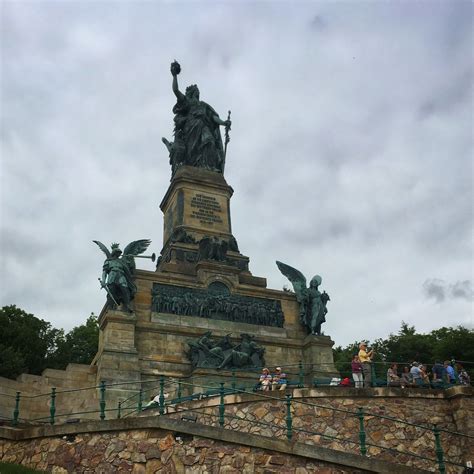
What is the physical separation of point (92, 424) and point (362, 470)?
214 inches

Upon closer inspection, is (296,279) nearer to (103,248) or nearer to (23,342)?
(103,248)

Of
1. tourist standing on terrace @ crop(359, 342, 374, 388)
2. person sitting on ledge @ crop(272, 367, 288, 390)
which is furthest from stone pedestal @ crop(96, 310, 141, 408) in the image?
tourist standing on terrace @ crop(359, 342, 374, 388)

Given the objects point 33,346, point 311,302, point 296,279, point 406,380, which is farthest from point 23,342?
point 406,380

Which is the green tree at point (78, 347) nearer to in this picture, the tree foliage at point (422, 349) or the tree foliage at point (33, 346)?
the tree foliage at point (33, 346)

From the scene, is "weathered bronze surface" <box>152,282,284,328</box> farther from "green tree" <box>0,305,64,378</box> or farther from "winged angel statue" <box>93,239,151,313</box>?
"green tree" <box>0,305,64,378</box>

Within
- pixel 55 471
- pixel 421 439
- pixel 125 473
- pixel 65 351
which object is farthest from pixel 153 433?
pixel 65 351

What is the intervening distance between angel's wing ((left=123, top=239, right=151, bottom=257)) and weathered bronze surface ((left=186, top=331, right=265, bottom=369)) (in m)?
4.48

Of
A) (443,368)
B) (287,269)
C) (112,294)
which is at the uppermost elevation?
(287,269)

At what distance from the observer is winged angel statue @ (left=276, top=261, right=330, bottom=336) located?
2938cm

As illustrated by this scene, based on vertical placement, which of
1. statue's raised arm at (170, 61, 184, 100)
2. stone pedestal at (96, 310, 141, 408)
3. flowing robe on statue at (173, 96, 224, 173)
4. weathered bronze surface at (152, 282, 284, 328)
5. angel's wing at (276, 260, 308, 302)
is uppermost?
statue's raised arm at (170, 61, 184, 100)

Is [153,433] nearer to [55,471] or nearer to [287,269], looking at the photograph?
[55,471]

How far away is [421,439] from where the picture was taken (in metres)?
18.1

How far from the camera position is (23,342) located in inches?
1638

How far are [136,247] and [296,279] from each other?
753 centimetres
